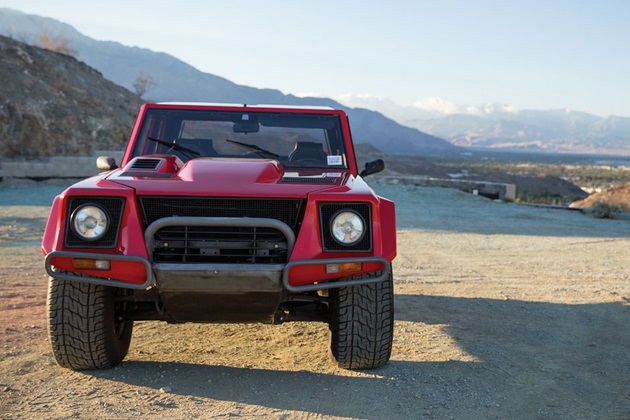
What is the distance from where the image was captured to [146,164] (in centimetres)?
553

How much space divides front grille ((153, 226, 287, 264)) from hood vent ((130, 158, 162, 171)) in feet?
2.49

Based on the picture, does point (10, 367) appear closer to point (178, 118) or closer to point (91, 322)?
point (91, 322)

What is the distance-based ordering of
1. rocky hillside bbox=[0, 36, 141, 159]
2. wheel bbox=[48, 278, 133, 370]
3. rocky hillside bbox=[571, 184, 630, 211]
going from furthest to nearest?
rocky hillside bbox=[0, 36, 141, 159] → rocky hillside bbox=[571, 184, 630, 211] → wheel bbox=[48, 278, 133, 370]

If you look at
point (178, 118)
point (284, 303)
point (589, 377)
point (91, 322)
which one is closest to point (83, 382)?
point (91, 322)

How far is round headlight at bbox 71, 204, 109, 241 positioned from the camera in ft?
15.9

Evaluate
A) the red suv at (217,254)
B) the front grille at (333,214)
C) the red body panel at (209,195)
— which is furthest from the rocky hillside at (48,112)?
the front grille at (333,214)

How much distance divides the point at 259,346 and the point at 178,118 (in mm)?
2007

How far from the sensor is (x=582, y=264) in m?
12.4

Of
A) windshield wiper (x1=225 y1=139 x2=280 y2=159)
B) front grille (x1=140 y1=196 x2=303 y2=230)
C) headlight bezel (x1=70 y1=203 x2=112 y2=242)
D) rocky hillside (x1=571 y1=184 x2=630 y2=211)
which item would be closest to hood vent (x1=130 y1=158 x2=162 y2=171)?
front grille (x1=140 y1=196 x2=303 y2=230)

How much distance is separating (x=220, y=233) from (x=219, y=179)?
15.5 inches

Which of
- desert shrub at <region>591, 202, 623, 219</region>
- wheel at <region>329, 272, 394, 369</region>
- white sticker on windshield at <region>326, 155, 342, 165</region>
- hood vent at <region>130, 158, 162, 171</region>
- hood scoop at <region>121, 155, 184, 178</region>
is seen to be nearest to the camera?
wheel at <region>329, 272, 394, 369</region>

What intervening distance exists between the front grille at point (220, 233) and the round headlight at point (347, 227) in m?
0.24

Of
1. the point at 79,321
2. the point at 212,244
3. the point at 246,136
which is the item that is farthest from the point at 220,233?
the point at 246,136

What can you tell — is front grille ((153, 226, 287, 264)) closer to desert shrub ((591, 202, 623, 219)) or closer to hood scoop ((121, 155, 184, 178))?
hood scoop ((121, 155, 184, 178))
